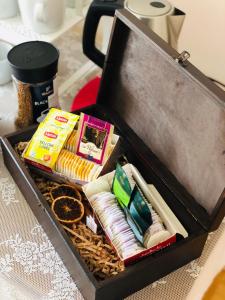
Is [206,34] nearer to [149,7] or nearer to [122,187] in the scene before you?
[149,7]

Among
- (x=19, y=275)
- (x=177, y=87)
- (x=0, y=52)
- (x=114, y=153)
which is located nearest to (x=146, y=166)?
(x=114, y=153)

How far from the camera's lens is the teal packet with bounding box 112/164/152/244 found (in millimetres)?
632

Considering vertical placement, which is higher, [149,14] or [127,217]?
[149,14]

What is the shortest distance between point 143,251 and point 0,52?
0.63m

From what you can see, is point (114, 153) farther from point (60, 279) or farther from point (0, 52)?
point (0, 52)

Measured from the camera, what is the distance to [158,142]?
2.51ft

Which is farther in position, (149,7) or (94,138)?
(149,7)

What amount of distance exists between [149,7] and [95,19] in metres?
0.12

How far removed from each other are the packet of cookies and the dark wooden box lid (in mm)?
77

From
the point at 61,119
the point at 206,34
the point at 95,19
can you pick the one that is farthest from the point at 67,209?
the point at 206,34

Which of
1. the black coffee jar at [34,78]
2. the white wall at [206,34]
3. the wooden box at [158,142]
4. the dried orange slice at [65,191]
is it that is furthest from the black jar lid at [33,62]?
the white wall at [206,34]

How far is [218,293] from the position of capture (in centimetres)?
112

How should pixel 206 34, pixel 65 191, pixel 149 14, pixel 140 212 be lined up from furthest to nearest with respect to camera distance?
pixel 206 34 → pixel 149 14 → pixel 65 191 → pixel 140 212

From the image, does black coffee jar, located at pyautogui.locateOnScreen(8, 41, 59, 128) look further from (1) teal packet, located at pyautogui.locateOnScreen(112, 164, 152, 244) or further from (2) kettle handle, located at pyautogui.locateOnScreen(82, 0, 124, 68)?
(1) teal packet, located at pyautogui.locateOnScreen(112, 164, 152, 244)
